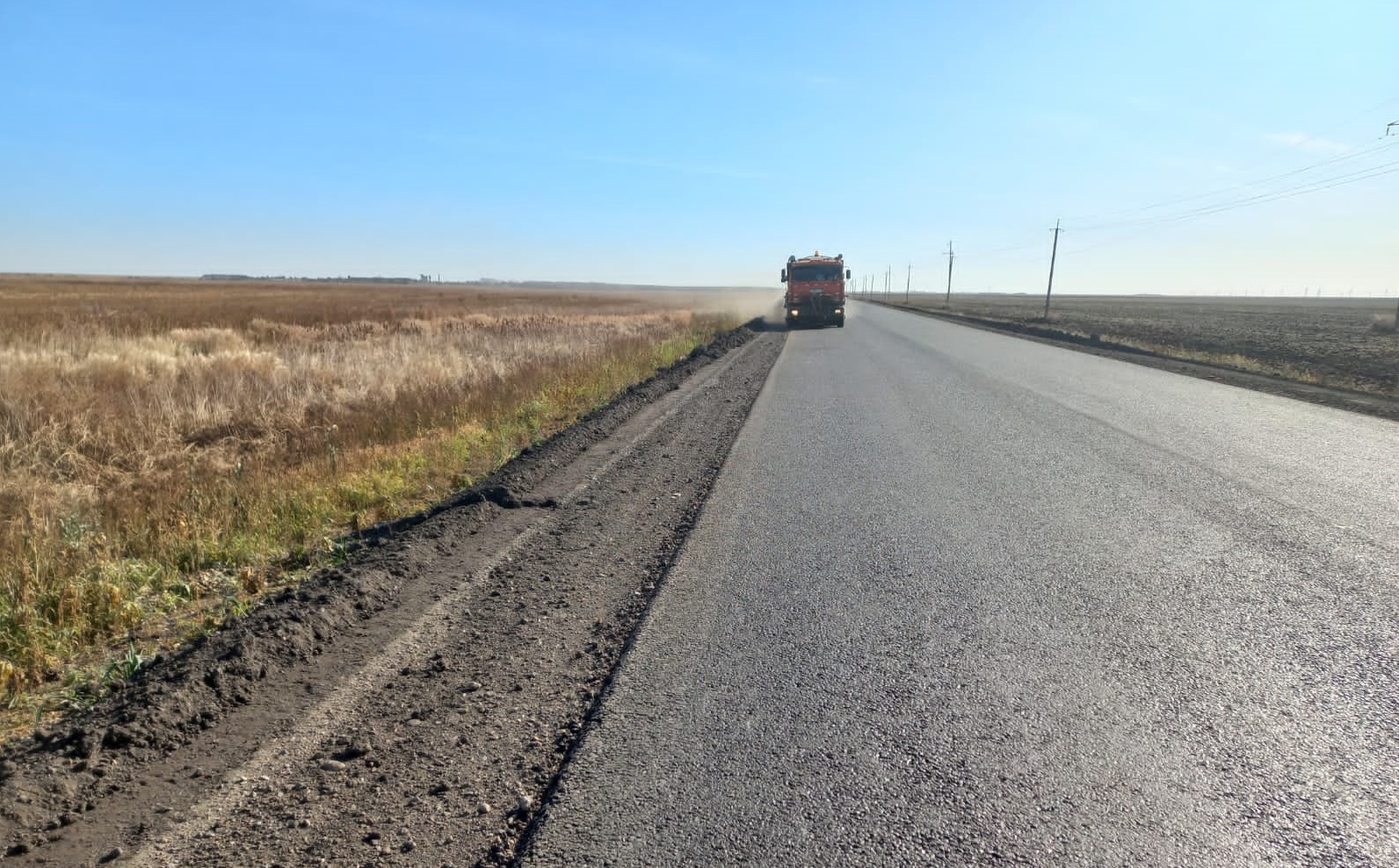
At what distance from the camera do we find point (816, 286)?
34.2 meters

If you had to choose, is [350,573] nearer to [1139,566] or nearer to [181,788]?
[181,788]

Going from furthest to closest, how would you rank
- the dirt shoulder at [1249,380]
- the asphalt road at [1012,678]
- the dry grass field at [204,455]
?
the dirt shoulder at [1249,380] < the dry grass field at [204,455] < the asphalt road at [1012,678]

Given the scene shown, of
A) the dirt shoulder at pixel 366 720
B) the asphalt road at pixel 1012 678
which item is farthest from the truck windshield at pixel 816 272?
the dirt shoulder at pixel 366 720

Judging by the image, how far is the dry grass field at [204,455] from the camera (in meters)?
4.47

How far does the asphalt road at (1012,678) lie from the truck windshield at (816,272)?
27365 mm

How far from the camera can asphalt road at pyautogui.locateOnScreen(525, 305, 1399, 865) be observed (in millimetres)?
2494

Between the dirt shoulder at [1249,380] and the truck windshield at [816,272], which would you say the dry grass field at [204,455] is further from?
the truck windshield at [816,272]

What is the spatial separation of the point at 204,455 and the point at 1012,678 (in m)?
8.96

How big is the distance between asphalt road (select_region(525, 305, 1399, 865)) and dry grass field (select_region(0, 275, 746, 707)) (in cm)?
272

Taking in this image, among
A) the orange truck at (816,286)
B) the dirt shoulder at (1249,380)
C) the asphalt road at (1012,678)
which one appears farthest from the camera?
the orange truck at (816,286)

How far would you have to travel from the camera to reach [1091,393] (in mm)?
13148

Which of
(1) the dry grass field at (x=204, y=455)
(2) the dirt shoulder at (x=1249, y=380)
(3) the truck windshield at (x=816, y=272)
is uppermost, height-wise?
(3) the truck windshield at (x=816, y=272)

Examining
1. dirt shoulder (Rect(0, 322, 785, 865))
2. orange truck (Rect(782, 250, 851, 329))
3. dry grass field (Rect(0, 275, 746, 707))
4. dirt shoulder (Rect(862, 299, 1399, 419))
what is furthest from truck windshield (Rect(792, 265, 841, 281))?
dirt shoulder (Rect(0, 322, 785, 865))

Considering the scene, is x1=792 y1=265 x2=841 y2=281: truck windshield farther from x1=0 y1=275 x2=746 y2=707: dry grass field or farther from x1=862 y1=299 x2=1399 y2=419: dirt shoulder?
x1=0 y1=275 x2=746 y2=707: dry grass field
